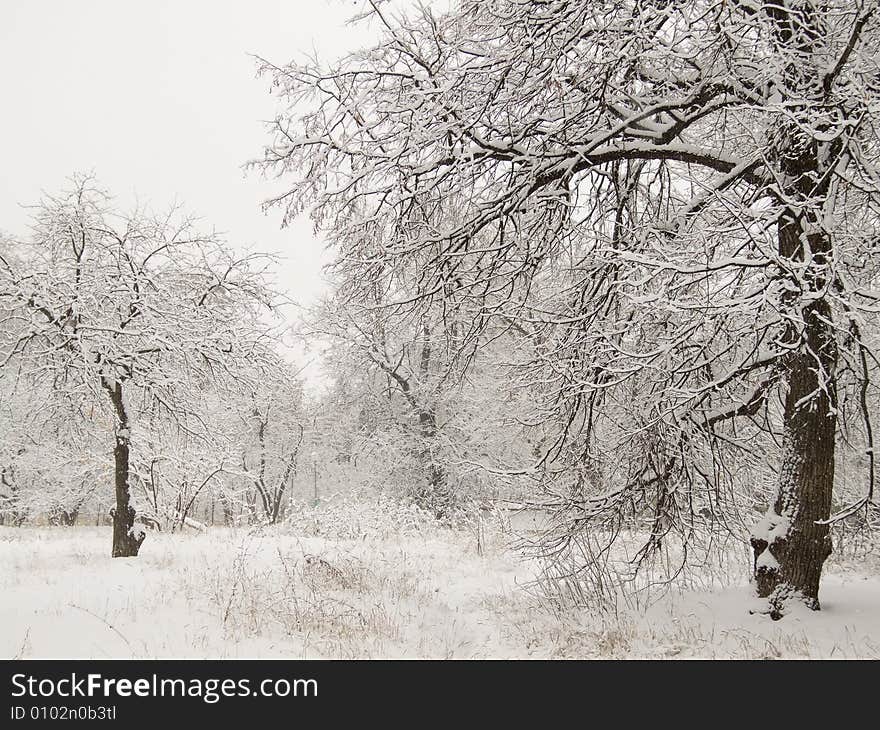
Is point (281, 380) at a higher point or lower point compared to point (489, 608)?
higher

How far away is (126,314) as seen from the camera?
34.6ft

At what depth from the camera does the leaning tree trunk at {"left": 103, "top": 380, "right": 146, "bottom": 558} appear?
10.2 meters

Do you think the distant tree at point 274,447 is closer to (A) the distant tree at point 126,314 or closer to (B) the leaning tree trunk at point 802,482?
(A) the distant tree at point 126,314

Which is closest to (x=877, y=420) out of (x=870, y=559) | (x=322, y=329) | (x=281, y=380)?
(x=870, y=559)

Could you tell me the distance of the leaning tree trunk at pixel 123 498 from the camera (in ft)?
33.4

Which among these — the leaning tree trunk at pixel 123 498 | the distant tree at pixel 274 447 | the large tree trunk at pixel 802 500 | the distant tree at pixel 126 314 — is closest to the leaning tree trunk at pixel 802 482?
the large tree trunk at pixel 802 500

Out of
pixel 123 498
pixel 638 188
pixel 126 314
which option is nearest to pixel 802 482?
pixel 638 188

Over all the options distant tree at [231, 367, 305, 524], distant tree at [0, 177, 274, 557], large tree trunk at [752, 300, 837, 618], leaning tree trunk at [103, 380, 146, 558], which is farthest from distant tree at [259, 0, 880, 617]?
distant tree at [231, 367, 305, 524]

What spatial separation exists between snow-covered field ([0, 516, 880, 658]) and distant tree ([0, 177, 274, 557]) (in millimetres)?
2720

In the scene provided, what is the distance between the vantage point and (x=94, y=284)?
983cm

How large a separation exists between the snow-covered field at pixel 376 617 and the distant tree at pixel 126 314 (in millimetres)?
2720

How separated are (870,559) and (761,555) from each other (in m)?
4.42
